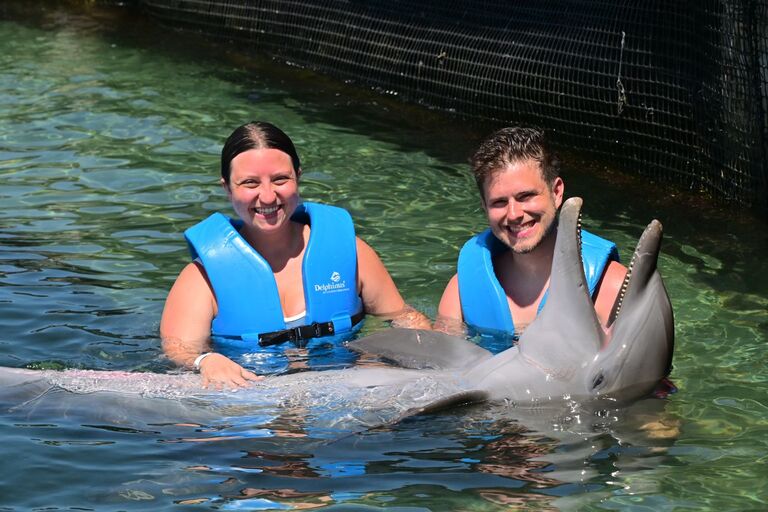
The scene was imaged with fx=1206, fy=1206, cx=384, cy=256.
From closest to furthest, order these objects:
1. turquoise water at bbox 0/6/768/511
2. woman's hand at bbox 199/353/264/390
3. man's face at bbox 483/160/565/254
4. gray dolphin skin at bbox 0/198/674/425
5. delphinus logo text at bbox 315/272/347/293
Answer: turquoise water at bbox 0/6/768/511
gray dolphin skin at bbox 0/198/674/425
woman's hand at bbox 199/353/264/390
man's face at bbox 483/160/565/254
delphinus logo text at bbox 315/272/347/293

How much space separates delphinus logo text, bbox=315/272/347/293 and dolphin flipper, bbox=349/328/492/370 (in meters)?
0.70

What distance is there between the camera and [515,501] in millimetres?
4309

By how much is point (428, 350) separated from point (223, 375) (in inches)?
34.8

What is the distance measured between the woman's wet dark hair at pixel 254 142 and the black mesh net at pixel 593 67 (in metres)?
3.43

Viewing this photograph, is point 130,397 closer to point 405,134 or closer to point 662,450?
point 662,450

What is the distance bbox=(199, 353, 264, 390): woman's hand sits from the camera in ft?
16.8

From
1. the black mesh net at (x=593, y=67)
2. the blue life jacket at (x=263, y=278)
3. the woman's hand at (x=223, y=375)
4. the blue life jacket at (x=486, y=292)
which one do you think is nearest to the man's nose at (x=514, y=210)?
the blue life jacket at (x=486, y=292)

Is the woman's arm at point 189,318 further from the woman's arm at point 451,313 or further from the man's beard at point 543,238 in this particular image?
the man's beard at point 543,238

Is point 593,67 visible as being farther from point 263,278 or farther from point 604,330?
point 604,330

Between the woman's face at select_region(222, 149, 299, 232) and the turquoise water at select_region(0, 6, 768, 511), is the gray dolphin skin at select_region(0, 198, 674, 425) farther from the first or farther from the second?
the woman's face at select_region(222, 149, 299, 232)

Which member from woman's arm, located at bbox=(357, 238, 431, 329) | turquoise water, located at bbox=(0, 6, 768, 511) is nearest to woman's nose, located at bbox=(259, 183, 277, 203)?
woman's arm, located at bbox=(357, 238, 431, 329)

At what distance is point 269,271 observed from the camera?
19.3 ft

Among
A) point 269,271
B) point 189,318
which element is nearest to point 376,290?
point 269,271

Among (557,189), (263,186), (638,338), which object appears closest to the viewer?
(638,338)
